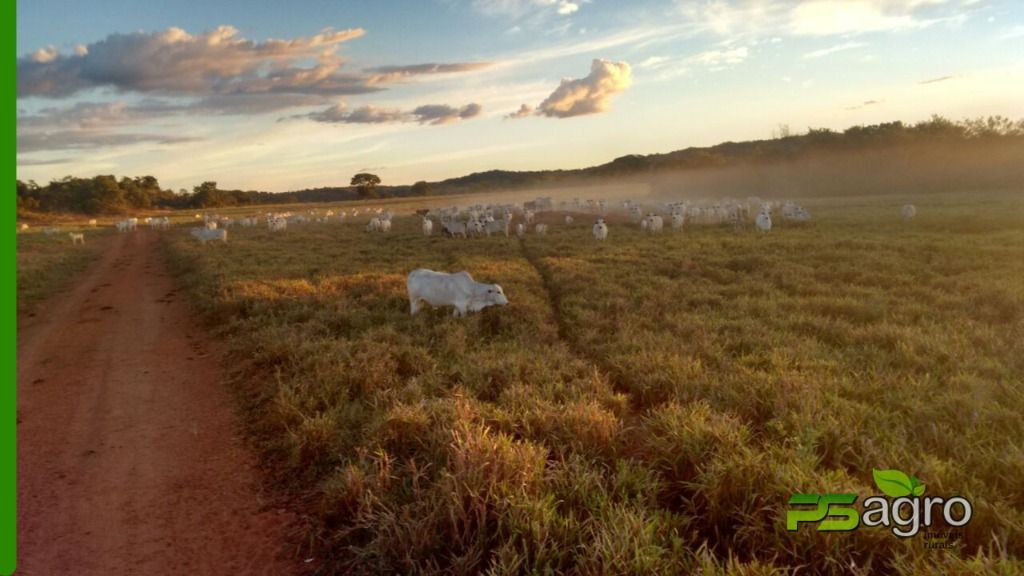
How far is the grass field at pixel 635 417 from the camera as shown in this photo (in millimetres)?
3652

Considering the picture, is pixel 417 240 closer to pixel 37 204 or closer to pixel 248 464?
pixel 248 464

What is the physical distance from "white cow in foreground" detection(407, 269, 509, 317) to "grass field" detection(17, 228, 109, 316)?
29.7 feet

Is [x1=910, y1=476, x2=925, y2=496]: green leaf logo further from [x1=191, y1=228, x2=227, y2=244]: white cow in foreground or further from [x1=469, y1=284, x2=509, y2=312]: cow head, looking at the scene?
[x1=191, y1=228, x2=227, y2=244]: white cow in foreground

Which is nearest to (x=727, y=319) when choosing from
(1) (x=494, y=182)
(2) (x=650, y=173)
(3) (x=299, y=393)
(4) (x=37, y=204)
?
(3) (x=299, y=393)

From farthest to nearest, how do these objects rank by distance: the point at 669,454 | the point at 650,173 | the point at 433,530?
the point at 650,173, the point at 669,454, the point at 433,530

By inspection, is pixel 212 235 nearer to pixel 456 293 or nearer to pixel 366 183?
pixel 456 293

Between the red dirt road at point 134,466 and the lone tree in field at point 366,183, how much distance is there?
3852 inches

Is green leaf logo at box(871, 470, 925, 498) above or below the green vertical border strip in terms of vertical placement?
below

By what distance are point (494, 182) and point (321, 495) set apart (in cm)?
12366

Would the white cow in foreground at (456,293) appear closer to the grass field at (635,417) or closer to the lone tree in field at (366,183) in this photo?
the grass field at (635,417)

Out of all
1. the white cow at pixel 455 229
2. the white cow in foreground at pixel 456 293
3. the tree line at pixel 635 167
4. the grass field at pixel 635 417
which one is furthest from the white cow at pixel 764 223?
the tree line at pixel 635 167

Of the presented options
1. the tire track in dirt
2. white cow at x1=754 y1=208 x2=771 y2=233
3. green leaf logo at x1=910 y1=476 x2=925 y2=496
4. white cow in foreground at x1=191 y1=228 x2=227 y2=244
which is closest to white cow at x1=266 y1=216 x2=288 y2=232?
white cow in foreground at x1=191 y1=228 x2=227 y2=244

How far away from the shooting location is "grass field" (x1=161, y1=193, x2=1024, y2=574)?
12.0 feet

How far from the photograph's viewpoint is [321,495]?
4.76m
